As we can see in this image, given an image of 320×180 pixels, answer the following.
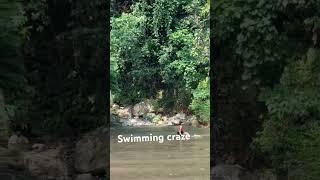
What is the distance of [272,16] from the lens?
21.3 ft

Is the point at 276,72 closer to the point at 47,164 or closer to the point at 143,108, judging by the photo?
the point at 143,108

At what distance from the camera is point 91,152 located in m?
6.21

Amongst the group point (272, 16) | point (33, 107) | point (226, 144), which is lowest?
point (226, 144)

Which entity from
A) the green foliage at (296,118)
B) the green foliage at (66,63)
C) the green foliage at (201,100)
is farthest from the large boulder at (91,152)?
the green foliage at (296,118)

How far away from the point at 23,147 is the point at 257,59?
2.32 metres

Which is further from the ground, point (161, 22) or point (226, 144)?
point (161, 22)

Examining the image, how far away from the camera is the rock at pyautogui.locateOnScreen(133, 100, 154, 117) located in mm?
6203

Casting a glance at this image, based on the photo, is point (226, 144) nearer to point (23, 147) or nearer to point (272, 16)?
point (272, 16)

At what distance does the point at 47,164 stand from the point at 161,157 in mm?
1007

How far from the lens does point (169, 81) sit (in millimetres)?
6230

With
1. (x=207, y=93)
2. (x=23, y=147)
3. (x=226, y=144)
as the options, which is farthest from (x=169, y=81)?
(x=23, y=147)

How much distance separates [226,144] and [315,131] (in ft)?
2.76

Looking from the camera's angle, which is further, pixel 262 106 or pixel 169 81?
pixel 262 106

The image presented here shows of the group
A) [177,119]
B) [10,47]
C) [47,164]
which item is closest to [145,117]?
[177,119]
